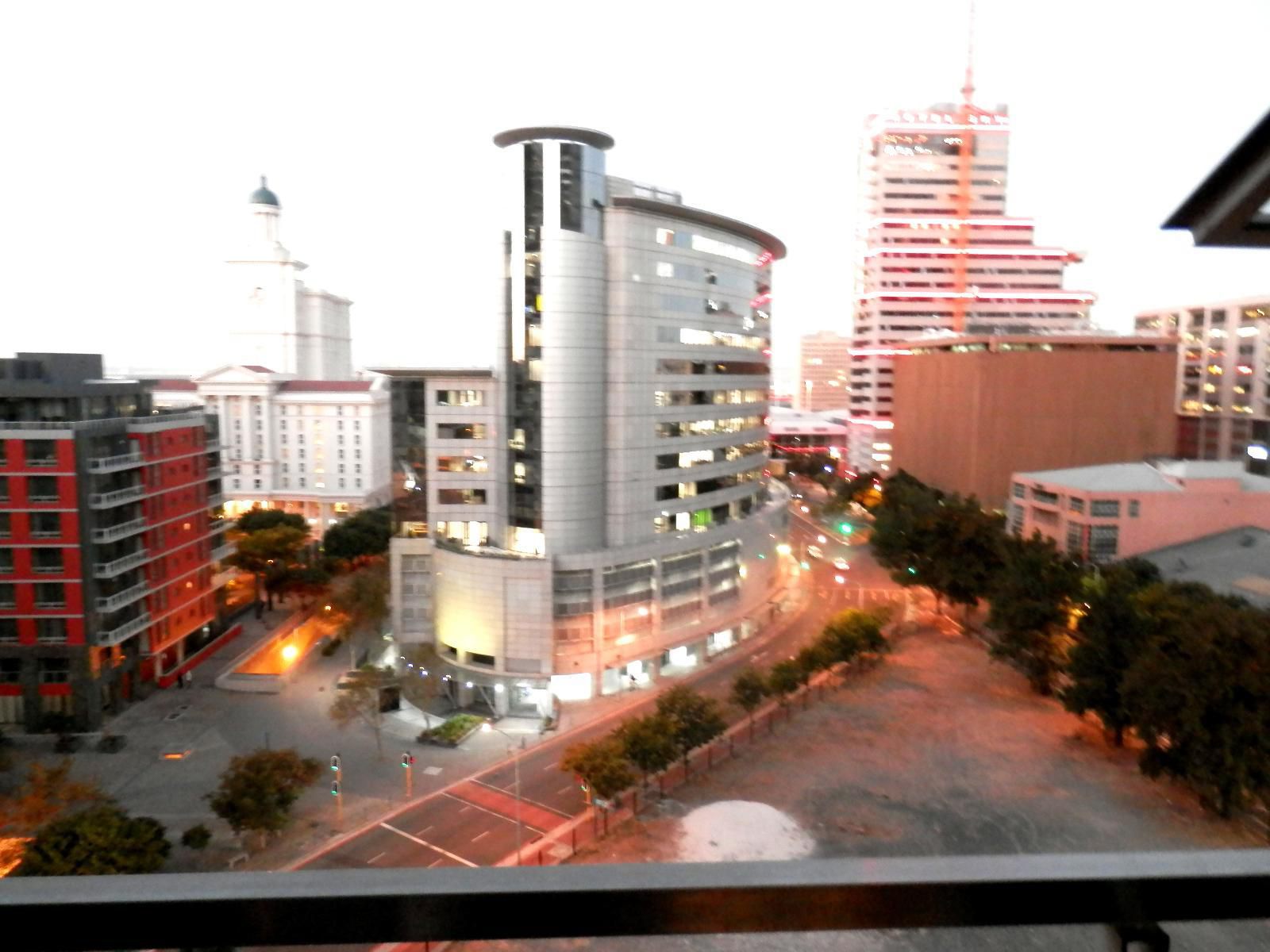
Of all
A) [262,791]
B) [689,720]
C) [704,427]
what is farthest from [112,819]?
[704,427]

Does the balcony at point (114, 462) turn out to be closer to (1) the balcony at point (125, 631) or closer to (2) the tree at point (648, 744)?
(1) the balcony at point (125, 631)

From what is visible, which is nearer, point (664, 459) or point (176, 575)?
point (176, 575)

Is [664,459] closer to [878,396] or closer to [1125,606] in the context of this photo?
[1125,606]

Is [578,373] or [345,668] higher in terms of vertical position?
[578,373]

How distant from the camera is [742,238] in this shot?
2252 cm

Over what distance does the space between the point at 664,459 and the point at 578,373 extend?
3239mm

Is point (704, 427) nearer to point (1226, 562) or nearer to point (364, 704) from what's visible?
point (364, 704)

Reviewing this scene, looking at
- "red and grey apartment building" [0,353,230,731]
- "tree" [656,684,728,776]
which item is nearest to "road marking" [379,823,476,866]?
"tree" [656,684,728,776]

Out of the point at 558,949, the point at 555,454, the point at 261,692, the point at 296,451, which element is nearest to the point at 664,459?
the point at 555,454

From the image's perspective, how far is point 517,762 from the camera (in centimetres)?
1405

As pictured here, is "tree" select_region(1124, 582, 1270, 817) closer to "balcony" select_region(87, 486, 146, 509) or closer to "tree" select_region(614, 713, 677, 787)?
"tree" select_region(614, 713, 677, 787)

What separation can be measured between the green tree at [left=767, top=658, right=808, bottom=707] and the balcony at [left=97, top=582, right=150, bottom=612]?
12.7 m

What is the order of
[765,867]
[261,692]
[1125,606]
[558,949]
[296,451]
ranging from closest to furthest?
[765,867] < [558,949] < [1125,606] < [261,692] < [296,451]

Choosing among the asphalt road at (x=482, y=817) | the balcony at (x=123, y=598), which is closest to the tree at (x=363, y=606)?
the balcony at (x=123, y=598)
